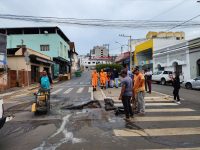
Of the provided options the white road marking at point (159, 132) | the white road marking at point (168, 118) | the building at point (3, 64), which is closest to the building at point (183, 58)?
the building at point (3, 64)

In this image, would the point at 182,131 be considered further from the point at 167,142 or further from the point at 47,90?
the point at 47,90

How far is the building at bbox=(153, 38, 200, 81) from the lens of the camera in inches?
1316

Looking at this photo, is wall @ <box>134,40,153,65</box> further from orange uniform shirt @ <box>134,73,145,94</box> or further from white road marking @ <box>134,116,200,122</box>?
white road marking @ <box>134,116,200,122</box>

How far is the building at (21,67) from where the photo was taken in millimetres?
30531

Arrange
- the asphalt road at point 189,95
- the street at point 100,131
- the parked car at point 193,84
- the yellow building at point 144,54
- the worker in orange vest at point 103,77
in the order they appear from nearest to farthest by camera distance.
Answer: the street at point 100,131
the asphalt road at point 189,95
the worker in orange vest at point 103,77
the parked car at point 193,84
the yellow building at point 144,54

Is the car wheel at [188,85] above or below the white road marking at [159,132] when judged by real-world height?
above

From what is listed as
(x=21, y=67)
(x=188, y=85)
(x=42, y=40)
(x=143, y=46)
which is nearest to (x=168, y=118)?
(x=188, y=85)

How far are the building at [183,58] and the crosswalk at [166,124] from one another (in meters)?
21.9

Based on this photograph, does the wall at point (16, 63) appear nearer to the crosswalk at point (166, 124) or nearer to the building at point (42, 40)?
the building at point (42, 40)

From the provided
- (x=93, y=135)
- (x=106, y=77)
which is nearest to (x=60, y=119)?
(x=93, y=135)

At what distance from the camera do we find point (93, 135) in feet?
25.7

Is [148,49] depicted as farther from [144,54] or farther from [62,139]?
[62,139]

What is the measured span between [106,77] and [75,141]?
16295mm

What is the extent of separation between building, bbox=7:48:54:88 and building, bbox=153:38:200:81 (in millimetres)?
16692
